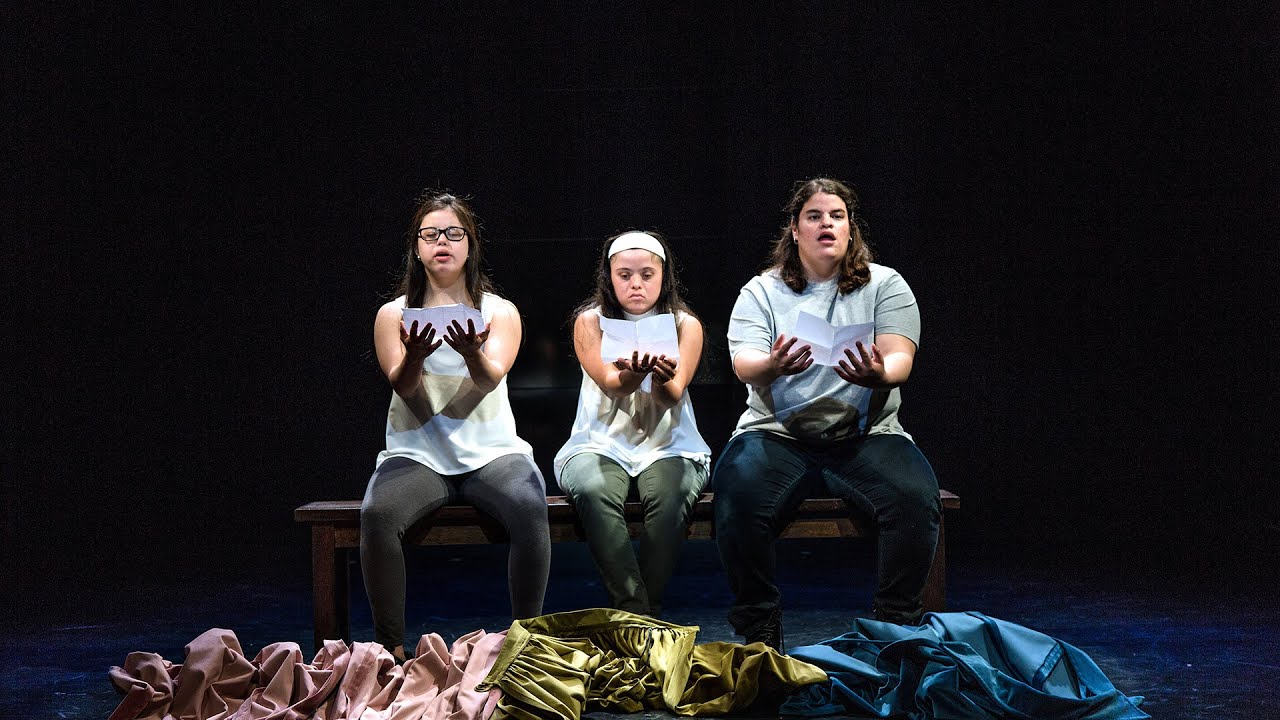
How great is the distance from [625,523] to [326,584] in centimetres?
90

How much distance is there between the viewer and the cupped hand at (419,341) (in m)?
3.17

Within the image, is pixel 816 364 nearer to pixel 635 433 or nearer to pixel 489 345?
pixel 635 433

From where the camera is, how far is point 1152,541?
4.83 metres

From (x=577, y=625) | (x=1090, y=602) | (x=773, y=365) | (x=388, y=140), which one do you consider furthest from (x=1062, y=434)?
(x=388, y=140)

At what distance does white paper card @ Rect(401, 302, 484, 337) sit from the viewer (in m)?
3.17

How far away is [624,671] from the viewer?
109 inches

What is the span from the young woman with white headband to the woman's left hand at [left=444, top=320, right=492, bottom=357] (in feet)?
1.46

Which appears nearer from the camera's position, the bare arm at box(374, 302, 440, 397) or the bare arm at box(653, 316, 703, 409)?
the bare arm at box(374, 302, 440, 397)

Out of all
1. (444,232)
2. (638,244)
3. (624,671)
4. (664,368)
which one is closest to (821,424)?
(664,368)

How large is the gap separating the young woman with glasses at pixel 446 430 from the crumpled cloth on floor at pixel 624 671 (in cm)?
30

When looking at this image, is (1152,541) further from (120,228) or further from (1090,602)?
(120,228)

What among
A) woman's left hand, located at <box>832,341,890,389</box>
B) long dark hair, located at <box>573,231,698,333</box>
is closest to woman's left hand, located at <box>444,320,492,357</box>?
long dark hair, located at <box>573,231,698,333</box>

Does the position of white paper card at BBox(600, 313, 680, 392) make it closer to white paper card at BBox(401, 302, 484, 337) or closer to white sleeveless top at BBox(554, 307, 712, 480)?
white sleeveless top at BBox(554, 307, 712, 480)

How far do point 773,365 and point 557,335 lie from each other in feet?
7.66
